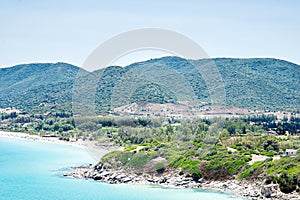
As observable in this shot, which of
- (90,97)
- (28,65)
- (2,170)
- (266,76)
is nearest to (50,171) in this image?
(2,170)

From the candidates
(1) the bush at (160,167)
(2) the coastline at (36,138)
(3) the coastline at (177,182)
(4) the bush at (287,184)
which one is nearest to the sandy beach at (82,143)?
(2) the coastline at (36,138)

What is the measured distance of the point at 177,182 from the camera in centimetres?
3303

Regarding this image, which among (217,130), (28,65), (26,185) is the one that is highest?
(28,65)

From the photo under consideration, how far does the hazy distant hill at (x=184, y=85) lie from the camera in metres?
83.1

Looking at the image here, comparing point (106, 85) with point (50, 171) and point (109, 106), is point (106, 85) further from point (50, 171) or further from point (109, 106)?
point (50, 171)

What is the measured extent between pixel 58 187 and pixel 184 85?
57185 mm

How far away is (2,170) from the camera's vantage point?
40.9 meters

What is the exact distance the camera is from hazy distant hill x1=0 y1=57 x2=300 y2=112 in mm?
83125

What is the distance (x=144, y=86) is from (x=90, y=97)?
36.8ft

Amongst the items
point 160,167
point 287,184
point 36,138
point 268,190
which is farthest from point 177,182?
point 36,138

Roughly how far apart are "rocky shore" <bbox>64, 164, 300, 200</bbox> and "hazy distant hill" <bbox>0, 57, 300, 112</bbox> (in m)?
36.3

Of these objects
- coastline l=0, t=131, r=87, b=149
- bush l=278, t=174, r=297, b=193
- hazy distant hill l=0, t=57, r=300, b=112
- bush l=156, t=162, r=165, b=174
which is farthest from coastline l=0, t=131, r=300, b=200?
hazy distant hill l=0, t=57, r=300, b=112

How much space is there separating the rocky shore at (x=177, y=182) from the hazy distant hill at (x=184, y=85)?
36.3 m

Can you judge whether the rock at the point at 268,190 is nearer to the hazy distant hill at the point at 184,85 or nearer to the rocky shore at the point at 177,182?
the rocky shore at the point at 177,182
